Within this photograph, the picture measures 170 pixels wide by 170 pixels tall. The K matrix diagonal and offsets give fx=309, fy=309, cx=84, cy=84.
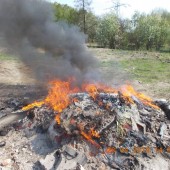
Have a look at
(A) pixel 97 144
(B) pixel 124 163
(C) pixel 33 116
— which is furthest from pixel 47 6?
(B) pixel 124 163

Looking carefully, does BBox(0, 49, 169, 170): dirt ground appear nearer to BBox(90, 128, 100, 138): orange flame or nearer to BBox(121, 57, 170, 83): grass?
BBox(121, 57, 170, 83): grass

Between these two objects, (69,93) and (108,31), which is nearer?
(69,93)

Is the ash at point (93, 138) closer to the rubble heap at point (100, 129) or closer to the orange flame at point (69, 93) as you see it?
the rubble heap at point (100, 129)

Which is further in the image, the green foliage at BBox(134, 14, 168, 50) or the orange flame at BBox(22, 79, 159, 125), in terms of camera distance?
the green foliage at BBox(134, 14, 168, 50)

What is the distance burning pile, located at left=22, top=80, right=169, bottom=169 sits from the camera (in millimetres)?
8203

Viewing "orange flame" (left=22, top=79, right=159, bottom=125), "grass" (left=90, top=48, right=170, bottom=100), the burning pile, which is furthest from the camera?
"grass" (left=90, top=48, right=170, bottom=100)

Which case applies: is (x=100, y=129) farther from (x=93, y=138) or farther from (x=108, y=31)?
(x=108, y=31)

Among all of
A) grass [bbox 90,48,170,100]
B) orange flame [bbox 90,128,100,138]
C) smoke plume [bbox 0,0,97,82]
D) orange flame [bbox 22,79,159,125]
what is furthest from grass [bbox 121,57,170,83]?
orange flame [bbox 90,128,100,138]

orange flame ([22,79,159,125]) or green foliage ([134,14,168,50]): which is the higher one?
orange flame ([22,79,159,125])

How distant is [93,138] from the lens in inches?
338

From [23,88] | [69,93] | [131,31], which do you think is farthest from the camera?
[131,31]

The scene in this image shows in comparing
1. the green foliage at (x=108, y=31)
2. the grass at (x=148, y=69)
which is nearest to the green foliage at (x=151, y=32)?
the green foliage at (x=108, y=31)

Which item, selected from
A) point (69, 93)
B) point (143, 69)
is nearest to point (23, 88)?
point (69, 93)

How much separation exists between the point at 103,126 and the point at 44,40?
520 cm
